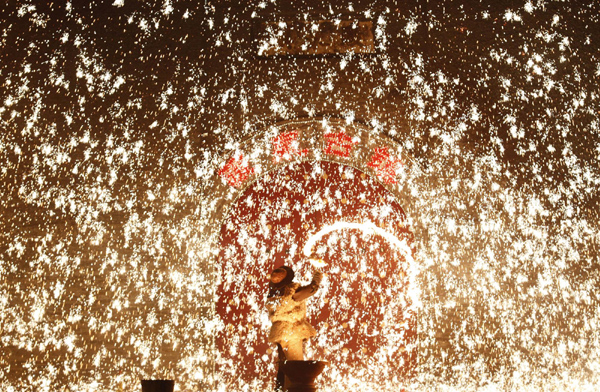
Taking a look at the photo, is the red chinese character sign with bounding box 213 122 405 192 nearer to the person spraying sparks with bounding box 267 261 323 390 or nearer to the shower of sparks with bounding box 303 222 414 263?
the shower of sparks with bounding box 303 222 414 263

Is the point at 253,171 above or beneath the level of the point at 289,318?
above

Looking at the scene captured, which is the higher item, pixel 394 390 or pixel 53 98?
pixel 53 98

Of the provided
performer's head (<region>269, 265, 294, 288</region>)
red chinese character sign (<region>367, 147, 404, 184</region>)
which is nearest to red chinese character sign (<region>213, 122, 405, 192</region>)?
red chinese character sign (<region>367, 147, 404, 184</region>)

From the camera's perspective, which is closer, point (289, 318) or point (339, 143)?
point (289, 318)

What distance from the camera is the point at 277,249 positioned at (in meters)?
5.28

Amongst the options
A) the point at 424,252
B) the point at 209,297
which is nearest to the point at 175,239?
the point at 209,297

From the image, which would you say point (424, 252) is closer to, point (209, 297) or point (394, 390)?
point (394, 390)

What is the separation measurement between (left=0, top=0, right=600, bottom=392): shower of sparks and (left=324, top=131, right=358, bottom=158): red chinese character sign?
0.8 inches

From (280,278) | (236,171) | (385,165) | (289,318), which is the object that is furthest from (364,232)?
(289,318)

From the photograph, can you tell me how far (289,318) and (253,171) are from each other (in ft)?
6.18

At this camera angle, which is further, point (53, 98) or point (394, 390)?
point (53, 98)

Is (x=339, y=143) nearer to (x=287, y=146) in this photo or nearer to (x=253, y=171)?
(x=287, y=146)

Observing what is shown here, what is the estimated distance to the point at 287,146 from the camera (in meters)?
5.42

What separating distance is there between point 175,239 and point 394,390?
2.41 meters
